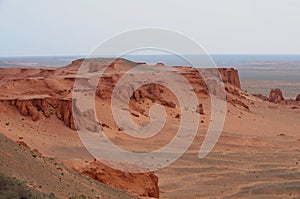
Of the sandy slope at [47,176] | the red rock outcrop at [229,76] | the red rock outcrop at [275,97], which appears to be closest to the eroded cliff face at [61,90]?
the red rock outcrop at [229,76]

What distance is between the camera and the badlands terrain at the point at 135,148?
13.1 meters

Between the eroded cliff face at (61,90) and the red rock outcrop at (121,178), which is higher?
the eroded cliff face at (61,90)

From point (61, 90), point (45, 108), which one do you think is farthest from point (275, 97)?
point (45, 108)

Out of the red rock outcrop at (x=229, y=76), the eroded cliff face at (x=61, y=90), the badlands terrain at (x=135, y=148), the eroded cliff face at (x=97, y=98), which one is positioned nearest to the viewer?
the badlands terrain at (x=135, y=148)

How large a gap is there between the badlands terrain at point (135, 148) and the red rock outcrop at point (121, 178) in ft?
0.10

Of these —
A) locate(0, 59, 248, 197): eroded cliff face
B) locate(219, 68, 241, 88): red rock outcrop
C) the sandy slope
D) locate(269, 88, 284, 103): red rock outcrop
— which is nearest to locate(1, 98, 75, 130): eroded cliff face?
locate(0, 59, 248, 197): eroded cliff face

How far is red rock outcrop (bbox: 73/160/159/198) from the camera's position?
15.3 meters

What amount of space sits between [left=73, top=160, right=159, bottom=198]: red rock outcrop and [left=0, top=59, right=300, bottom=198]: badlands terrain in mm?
32

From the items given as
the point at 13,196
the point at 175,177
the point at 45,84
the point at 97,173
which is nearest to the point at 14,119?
the point at 45,84

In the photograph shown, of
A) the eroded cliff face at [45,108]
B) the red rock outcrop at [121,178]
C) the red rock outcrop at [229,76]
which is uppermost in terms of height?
the red rock outcrop at [229,76]

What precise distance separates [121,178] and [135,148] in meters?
10.8

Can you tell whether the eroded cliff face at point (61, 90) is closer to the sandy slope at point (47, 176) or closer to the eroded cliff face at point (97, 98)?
the eroded cliff face at point (97, 98)

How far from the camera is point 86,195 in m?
12.5

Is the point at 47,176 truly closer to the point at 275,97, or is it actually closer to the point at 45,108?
the point at 45,108
